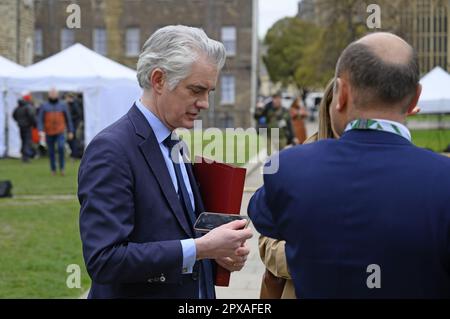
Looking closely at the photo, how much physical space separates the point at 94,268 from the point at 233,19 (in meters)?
46.4

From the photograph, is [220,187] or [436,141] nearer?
[220,187]

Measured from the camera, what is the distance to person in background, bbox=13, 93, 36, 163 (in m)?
21.6

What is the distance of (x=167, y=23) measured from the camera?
48969mm

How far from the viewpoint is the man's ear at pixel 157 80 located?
2783 millimetres

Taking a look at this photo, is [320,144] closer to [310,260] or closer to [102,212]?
[310,260]

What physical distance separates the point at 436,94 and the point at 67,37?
1263 inches


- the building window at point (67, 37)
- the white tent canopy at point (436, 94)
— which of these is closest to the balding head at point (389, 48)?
the white tent canopy at point (436, 94)

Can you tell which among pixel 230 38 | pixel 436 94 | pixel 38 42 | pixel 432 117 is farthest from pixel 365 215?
pixel 432 117

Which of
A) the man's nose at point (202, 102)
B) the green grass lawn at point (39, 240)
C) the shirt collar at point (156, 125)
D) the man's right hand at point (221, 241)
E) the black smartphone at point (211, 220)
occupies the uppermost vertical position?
the man's nose at point (202, 102)

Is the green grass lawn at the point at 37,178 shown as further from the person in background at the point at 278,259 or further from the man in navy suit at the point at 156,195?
the man in navy suit at the point at 156,195

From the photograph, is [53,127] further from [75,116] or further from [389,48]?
[389,48]

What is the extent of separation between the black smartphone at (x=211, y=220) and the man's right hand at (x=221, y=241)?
4 centimetres

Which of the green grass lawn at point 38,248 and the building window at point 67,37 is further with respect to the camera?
the building window at point 67,37
